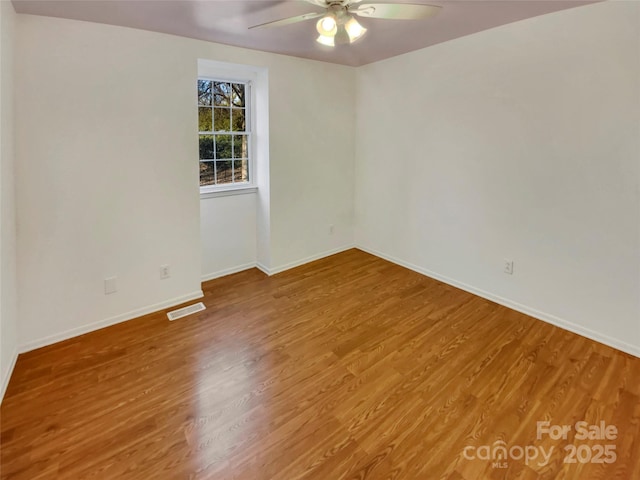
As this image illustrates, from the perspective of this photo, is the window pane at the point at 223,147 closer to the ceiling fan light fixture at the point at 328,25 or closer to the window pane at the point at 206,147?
the window pane at the point at 206,147

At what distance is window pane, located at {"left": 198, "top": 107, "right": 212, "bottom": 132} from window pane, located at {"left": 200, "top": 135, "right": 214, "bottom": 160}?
0.26ft

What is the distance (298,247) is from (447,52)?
2.54m

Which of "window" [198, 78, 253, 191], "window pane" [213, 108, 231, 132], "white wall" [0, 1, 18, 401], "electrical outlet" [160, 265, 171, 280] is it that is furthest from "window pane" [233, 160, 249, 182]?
"white wall" [0, 1, 18, 401]

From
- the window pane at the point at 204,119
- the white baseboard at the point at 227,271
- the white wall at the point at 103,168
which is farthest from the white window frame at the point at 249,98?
the white baseboard at the point at 227,271

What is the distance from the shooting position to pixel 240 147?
3906 millimetres

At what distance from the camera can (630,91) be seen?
7.55ft

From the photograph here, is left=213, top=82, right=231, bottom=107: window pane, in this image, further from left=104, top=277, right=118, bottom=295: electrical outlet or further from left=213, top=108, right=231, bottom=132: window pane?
left=104, top=277, right=118, bottom=295: electrical outlet

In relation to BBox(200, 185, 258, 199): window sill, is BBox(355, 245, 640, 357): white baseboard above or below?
below

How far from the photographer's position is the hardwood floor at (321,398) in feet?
5.46

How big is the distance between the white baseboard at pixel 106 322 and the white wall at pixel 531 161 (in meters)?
2.49

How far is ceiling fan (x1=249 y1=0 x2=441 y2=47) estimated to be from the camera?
1.87 metres

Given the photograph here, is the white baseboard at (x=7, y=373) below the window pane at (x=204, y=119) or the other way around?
below

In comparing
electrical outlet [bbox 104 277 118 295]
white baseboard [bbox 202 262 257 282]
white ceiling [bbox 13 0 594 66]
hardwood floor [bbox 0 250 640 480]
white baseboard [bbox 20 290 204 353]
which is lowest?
hardwood floor [bbox 0 250 640 480]

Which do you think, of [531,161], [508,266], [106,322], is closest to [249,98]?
[106,322]
